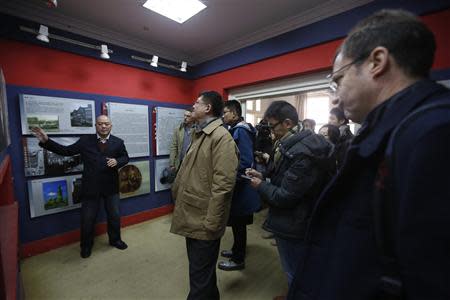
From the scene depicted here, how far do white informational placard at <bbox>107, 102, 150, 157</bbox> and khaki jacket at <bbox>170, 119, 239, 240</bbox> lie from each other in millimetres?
1843

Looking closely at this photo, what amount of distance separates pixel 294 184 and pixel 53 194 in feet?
8.72

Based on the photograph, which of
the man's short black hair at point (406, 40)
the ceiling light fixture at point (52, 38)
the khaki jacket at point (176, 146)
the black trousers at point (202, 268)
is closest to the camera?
the man's short black hair at point (406, 40)

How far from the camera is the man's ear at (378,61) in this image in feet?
1.63

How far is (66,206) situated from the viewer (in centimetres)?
252

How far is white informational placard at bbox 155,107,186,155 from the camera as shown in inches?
130

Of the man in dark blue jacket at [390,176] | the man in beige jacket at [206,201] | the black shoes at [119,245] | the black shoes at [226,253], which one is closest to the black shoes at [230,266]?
the black shoes at [226,253]

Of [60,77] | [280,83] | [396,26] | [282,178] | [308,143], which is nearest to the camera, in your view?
[396,26]

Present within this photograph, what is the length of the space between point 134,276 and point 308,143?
6.46ft

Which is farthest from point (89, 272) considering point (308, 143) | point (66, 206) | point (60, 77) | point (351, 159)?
point (351, 159)

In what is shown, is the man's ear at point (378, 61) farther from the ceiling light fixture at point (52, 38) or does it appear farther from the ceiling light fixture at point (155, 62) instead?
the ceiling light fixture at point (155, 62)

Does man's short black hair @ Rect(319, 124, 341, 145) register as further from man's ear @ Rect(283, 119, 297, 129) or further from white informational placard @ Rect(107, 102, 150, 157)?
white informational placard @ Rect(107, 102, 150, 157)

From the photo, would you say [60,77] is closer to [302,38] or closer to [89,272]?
[89,272]

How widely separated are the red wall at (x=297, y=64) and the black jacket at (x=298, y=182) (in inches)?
52.1

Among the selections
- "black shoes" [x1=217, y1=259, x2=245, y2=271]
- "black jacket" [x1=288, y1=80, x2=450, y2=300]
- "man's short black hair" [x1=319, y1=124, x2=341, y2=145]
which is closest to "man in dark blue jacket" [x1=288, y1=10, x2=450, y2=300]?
"black jacket" [x1=288, y1=80, x2=450, y2=300]
